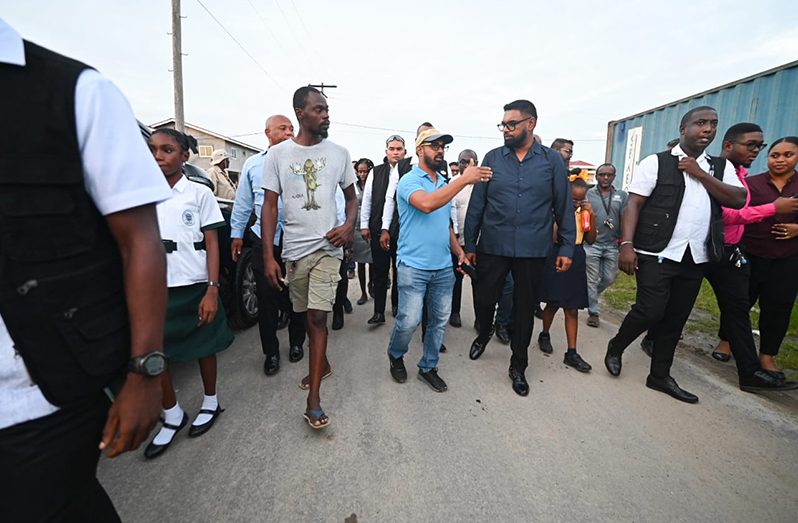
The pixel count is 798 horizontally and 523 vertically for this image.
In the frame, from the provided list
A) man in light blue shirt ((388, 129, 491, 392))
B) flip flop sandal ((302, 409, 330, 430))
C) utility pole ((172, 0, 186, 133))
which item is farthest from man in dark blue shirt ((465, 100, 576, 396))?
utility pole ((172, 0, 186, 133))

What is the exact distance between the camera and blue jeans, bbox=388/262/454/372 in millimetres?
3004

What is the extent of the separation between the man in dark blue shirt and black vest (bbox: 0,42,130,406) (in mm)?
2660

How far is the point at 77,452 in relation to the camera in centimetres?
94

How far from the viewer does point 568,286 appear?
357 cm

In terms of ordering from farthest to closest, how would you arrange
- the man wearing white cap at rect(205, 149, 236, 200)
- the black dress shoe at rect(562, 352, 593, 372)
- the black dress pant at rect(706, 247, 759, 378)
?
the man wearing white cap at rect(205, 149, 236, 200) → the black dress shoe at rect(562, 352, 593, 372) → the black dress pant at rect(706, 247, 759, 378)

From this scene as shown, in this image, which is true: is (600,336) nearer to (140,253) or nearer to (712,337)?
(712,337)

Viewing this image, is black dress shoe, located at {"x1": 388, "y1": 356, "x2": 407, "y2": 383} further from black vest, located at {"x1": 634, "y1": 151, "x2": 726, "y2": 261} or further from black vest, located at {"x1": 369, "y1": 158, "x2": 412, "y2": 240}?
black vest, located at {"x1": 634, "y1": 151, "x2": 726, "y2": 261}

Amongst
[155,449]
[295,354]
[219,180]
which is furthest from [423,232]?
[219,180]

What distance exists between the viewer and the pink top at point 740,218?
3.11 m

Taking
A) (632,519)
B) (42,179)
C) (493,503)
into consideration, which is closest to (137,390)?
(42,179)

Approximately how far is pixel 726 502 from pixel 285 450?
2.30 metres

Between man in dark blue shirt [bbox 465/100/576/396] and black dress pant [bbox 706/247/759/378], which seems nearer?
man in dark blue shirt [bbox 465/100/576/396]

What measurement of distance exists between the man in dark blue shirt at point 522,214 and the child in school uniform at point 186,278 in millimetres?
1998

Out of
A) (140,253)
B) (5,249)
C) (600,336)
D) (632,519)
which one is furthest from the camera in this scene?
(600,336)
